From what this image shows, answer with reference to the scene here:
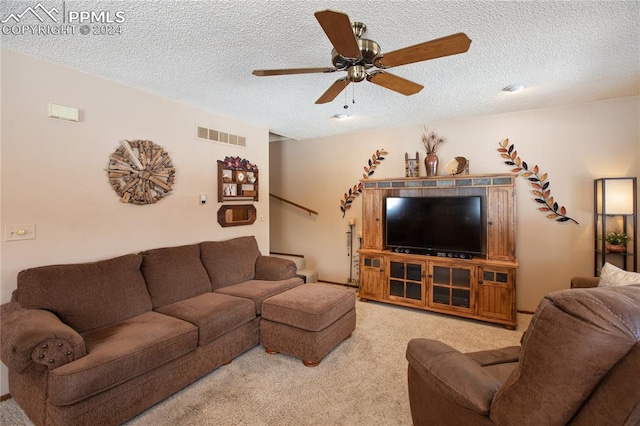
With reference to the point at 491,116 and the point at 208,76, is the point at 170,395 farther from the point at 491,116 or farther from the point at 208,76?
the point at 491,116

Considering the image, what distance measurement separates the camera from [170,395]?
2.16m

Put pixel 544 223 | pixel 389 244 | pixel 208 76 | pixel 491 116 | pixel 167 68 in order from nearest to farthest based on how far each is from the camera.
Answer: pixel 167 68 < pixel 208 76 < pixel 544 223 < pixel 491 116 < pixel 389 244

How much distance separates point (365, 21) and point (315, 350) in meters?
2.47

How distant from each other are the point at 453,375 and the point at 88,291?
2.50 m

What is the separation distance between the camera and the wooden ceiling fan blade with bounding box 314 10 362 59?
129cm

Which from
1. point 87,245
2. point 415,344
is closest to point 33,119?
point 87,245

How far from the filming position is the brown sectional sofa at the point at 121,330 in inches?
65.2

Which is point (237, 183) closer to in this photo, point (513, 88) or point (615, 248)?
point (513, 88)

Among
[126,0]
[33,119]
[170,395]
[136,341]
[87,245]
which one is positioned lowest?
[170,395]

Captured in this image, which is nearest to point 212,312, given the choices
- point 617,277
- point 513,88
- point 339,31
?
point 339,31

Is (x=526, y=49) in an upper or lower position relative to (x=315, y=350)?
upper

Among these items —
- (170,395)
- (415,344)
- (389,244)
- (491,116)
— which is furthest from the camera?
(389,244)

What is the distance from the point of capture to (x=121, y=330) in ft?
7.03

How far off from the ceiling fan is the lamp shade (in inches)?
102
